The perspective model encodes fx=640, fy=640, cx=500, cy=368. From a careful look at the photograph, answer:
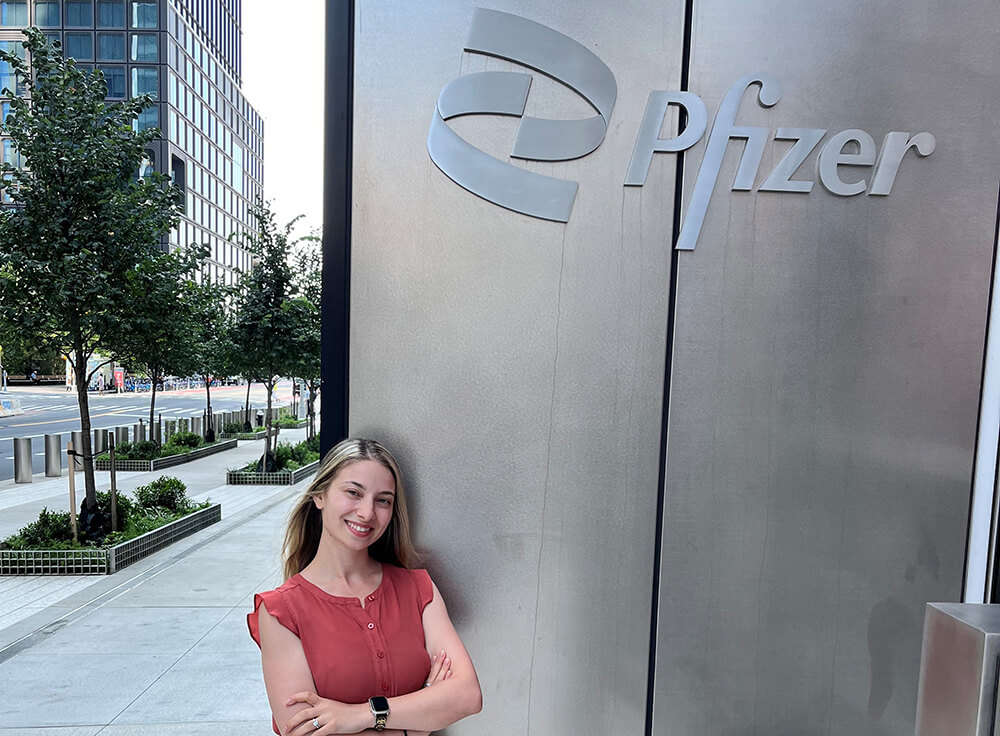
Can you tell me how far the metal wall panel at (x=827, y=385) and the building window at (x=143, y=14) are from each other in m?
71.1

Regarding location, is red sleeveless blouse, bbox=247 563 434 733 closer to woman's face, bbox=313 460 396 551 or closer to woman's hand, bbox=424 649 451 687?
woman's hand, bbox=424 649 451 687

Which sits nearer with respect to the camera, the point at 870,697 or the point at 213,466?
the point at 870,697

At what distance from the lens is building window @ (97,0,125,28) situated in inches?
2267

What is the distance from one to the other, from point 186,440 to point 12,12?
62.2 m

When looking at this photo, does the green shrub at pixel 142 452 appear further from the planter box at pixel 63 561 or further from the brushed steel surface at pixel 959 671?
the brushed steel surface at pixel 959 671

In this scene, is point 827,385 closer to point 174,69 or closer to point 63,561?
point 63,561

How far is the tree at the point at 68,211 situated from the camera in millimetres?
7605

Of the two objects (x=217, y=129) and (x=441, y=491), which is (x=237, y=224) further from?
(x=441, y=491)

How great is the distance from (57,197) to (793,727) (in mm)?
9070

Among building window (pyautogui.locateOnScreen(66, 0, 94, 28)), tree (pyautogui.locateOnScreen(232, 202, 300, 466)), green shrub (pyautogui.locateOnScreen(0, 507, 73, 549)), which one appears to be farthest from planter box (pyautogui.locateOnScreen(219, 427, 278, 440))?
building window (pyautogui.locateOnScreen(66, 0, 94, 28))

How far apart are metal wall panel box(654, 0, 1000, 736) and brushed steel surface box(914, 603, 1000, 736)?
55.0 inches

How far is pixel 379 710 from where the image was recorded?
177 centimetres

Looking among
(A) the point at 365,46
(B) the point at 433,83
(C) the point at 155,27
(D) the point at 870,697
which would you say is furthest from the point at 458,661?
(C) the point at 155,27

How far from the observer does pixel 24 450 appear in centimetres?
1308
